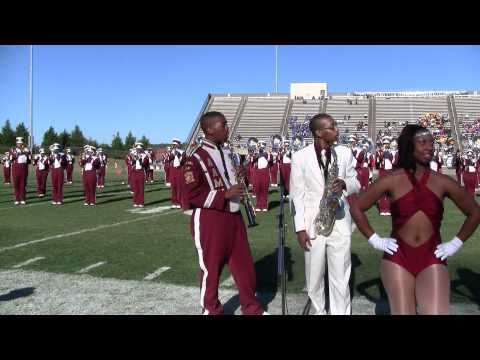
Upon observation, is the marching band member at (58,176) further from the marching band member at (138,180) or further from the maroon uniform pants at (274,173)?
the maroon uniform pants at (274,173)

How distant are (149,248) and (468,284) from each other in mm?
4786

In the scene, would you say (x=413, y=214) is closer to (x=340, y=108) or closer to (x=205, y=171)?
(x=205, y=171)

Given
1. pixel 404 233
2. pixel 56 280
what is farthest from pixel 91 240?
pixel 404 233

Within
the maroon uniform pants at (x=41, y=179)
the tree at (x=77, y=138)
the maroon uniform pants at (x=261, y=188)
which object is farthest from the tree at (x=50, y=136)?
the maroon uniform pants at (x=261, y=188)

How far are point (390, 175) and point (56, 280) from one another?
4.62 m

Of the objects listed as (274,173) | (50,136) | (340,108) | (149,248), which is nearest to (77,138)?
(50,136)

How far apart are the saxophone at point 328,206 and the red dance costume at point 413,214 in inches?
37.9

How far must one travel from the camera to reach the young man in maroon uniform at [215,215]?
4.72m

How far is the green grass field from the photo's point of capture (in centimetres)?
706

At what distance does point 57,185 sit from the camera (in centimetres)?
1820

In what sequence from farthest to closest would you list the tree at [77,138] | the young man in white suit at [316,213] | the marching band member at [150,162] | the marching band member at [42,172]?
the tree at [77,138] < the marching band member at [42,172] < the marching band member at [150,162] < the young man in white suit at [316,213]

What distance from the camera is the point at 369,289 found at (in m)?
6.45

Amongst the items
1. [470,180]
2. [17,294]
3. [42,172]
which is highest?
[42,172]
